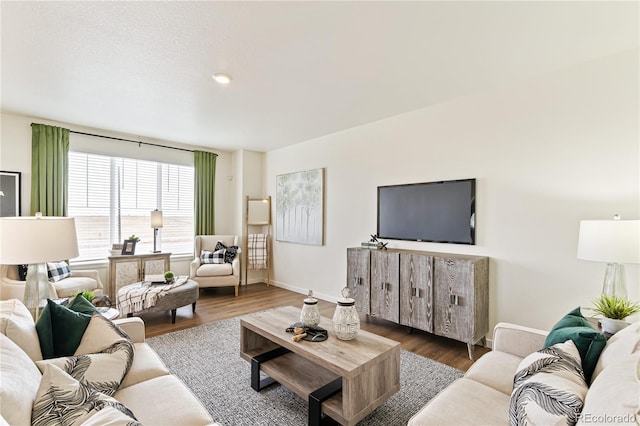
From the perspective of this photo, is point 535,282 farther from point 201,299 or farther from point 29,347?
point 201,299

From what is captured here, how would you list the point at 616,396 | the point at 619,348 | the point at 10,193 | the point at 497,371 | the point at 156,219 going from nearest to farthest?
the point at 616,396, the point at 619,348, the point at 497,371, the point at 10,193, the point at 156,219

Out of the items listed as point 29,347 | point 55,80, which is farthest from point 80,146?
point 29,347

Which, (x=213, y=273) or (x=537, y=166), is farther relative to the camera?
(x=213, y=273)

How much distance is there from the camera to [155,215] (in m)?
4.87

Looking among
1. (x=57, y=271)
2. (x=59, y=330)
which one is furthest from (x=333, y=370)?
(x=57, y=271)

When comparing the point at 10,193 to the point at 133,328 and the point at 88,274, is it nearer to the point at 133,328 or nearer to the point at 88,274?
the point at 88,274

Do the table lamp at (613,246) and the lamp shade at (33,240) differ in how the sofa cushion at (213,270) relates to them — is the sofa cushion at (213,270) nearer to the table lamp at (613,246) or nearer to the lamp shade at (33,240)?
the lamp shade at (33,240)

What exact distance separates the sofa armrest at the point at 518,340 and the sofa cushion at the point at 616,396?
0.84 meters

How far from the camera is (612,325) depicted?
1751mm

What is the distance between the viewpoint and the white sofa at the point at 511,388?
0.85 meters

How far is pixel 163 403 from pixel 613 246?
282 centimetres

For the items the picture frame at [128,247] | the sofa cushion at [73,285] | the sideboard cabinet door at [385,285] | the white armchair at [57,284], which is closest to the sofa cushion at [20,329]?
the white armchair at [57,284]

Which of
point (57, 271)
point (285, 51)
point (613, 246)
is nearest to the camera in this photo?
point (613, 246)

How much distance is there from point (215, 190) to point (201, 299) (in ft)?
6.99
